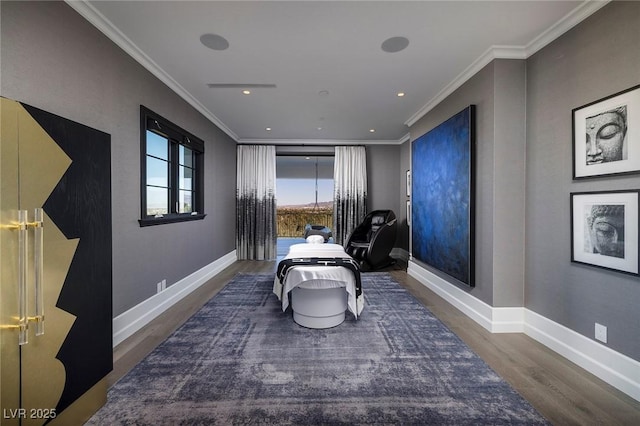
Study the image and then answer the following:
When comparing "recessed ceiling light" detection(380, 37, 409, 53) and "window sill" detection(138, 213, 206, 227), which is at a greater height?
"recessed ceiling light" detection(380, 37, 409, 53)

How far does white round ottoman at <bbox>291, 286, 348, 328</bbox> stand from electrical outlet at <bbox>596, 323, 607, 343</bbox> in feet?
6.59

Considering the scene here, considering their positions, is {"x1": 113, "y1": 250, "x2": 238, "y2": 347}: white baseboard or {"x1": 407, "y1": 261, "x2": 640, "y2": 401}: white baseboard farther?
{"x1": 113, "y1": 250, "x2": 238, "y2": 347}: white baseboard

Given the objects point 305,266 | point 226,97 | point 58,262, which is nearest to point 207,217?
point 226,97

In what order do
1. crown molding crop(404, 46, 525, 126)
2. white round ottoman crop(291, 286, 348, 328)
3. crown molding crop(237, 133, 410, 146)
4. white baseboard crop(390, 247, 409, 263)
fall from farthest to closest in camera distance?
white baseboard crop(390, 247, 409, 263) < crown molding crop(237, 133, 410, 146) < white round ottoman crop(291, 286, 348, 328) < crown molding crop(404, 46, 525, 126)

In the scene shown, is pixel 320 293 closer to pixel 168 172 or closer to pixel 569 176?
pixel 569 176

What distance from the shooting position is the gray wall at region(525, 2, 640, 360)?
68.1 inches

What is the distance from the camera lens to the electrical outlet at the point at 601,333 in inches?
73.1

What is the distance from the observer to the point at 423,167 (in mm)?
3967

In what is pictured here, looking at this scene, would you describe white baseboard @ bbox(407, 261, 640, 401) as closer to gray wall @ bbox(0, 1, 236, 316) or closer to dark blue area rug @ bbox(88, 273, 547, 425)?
dark blue area rug @ bbox(88, 273, 547, 425)

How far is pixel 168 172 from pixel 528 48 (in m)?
4.23

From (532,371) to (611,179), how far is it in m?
1.53

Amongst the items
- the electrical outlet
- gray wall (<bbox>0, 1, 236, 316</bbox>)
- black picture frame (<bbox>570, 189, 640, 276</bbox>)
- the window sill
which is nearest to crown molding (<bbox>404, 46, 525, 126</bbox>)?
black picture frame (<bbox>570, 189, 640, 276</bbox>)

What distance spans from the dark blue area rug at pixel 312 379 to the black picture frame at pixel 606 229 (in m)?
1.15

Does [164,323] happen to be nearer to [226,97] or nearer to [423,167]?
[226,97]
